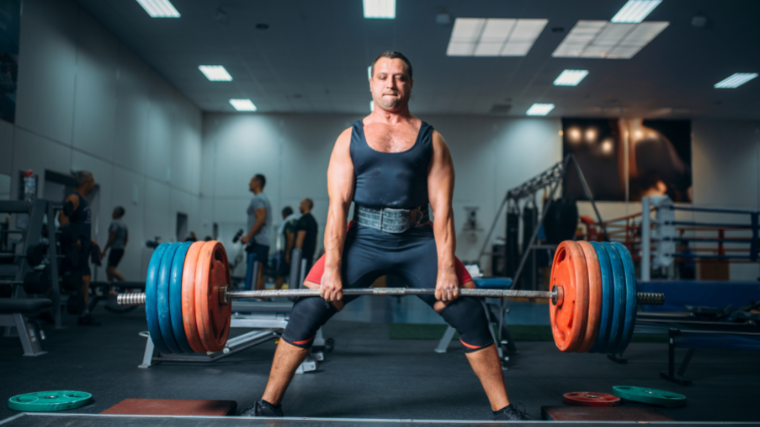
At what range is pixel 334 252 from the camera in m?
1.75

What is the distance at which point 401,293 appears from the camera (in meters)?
1.70

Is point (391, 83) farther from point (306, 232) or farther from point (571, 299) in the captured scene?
point (306, 232)

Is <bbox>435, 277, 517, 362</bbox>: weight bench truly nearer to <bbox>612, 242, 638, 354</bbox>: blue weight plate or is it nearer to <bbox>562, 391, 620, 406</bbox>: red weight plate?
<bbox>562, 391, 620, 406</bbox>: red weight plate

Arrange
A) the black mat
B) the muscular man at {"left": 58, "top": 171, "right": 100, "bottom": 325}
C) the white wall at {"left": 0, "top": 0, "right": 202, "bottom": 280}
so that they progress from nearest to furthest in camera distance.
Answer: the black mat → the muscular man at {"left": 58, "top": 171, "right": 100, "bottom": 325} → the white wall at {"left": 0, "top": 0, "right": 202, "bottom": 280}

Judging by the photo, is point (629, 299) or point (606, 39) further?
point (606, 39)

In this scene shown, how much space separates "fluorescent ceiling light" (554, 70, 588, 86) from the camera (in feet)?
28.3

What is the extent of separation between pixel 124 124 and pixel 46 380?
20.5 ft

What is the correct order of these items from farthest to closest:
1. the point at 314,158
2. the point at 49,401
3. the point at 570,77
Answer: the point at 314,158 → the point at 570,77 → the point at 49,401

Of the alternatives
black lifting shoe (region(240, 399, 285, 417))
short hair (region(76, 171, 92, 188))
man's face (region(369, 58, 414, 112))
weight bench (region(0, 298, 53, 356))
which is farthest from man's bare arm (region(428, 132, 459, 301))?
short hair (region(76, 171, 92, 188))

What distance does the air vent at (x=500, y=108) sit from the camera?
1046 centimetres

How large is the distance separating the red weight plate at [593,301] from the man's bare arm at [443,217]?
1.42ft

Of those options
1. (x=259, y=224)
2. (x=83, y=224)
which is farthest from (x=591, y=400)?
(x=83, y=224)

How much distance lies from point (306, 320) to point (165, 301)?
1.52ft

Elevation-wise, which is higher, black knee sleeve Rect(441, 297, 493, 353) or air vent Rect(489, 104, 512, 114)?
air vent Rect(489, 104, 512, 114)
